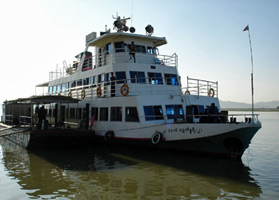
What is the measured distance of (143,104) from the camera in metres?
13.7

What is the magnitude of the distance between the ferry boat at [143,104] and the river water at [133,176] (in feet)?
3.03

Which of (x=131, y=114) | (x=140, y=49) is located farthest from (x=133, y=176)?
(x=140, y=49)

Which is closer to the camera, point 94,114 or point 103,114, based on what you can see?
point 103,114

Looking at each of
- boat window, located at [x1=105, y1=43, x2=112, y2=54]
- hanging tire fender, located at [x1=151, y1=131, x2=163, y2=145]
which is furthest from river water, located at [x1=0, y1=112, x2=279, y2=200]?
boat window, located at [x1=105, y1=43, x2=112, y2=54]

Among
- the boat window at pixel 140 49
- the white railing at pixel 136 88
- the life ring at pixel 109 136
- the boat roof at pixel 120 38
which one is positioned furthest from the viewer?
the boat window at pixel 140 49

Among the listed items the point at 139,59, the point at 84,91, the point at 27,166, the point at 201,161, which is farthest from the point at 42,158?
the point at 139,59

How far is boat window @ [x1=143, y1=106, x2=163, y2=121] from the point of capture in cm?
1374

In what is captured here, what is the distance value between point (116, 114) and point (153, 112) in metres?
2.25

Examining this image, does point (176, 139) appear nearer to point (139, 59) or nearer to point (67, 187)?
point (67, 187)

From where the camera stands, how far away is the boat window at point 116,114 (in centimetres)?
1476

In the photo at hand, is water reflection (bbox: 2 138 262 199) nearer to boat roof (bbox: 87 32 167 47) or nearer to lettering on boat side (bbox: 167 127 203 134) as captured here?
lettering on boat side (bbox: 167 127 203 134)

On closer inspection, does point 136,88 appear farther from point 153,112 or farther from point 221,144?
point 221,144

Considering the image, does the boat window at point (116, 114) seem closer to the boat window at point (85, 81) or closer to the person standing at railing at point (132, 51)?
the person standing at railing at point (132, 51)

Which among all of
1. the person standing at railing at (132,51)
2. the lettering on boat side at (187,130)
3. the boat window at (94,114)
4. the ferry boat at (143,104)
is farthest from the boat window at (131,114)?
the person standing at railing at (132,51)
